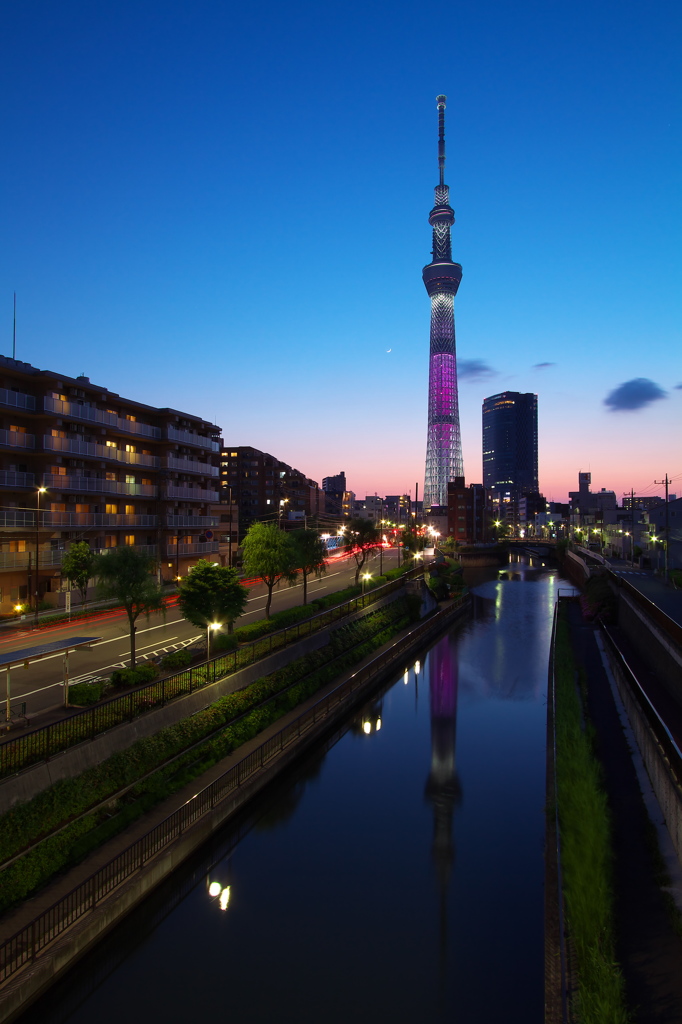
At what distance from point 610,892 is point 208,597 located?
14.2m

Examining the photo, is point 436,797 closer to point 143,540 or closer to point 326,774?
point 326,774

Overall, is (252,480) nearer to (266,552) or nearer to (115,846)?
(266,552)

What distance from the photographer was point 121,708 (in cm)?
1473

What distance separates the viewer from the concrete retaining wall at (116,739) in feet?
36.9

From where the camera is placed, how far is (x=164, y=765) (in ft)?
48.6

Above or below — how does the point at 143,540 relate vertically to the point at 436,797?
above

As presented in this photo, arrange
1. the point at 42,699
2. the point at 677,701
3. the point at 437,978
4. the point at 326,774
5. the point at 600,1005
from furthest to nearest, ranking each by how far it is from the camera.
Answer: the point at 677,701 → the point at 326,774 → the point at 42,699 → the point at 437,978 → the point at 600,1005

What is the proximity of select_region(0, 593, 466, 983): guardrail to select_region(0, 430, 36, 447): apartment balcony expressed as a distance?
21.5m

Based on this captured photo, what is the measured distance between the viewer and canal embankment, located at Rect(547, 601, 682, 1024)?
8578 mm

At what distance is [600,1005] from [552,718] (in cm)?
1549

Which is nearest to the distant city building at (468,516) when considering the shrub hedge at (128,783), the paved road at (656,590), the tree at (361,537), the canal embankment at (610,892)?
the paved road at (656,590)

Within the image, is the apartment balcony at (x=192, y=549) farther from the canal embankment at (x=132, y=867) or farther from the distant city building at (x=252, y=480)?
the distant city building at (x=252, y=480)

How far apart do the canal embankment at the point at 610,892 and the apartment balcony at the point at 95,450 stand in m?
28.8

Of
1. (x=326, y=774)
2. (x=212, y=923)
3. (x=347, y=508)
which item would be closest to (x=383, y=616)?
(x=326, y=774)
